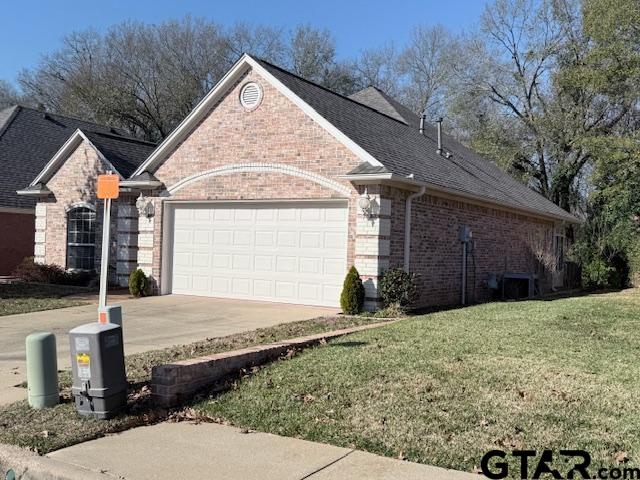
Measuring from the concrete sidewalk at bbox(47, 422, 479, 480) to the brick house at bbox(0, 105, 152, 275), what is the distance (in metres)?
19.7

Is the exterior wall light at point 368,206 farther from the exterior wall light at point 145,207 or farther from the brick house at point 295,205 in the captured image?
the exterior wall light at point 145,207

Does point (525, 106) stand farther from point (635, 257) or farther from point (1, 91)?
point (1, 91)

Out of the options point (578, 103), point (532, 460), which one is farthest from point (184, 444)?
point (578, 103)

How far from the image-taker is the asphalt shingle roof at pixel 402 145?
1424 centimetres

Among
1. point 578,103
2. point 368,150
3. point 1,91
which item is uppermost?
point 1,91

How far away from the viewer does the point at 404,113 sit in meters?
21.9

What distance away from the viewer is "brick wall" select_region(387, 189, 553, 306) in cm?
1422

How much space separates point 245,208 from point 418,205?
4.30 metres

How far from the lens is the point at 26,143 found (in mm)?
25469

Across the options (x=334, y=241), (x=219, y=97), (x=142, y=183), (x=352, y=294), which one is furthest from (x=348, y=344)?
(x=142, y=183)

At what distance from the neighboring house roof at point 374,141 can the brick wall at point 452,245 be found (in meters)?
0.49

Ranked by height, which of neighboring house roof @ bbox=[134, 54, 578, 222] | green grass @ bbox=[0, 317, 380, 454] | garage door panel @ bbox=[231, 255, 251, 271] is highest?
neighboring house roof @ bbox=[134, 54, 578, 222]

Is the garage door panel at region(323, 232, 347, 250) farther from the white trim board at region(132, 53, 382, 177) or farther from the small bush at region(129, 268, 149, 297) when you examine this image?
the small bush at region(129, 268, 149, 297)

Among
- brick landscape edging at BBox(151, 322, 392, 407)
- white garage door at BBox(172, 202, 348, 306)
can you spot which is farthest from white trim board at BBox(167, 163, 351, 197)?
brick landscape edging at BBox(151, 322, 392, 407)
